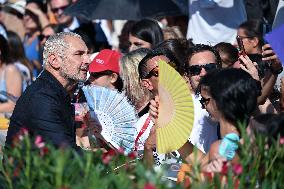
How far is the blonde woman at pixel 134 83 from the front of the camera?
748cm

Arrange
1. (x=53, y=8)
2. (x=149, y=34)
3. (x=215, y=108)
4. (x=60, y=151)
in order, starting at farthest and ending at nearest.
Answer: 1. (x=53, y=8)
2. (x=149, y=34)
3. (x=215, y=108)
4. (x=60, y=151)

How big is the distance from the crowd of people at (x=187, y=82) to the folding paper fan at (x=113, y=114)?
11 centimetres

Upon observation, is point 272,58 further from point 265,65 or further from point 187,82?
point 187,82

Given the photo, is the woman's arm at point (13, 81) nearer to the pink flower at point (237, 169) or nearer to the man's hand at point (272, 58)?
the man's hand at point (272, 58)

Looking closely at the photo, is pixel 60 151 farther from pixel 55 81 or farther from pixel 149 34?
pixel 149 34

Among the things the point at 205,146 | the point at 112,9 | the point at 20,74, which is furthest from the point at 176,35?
the point at 205,146

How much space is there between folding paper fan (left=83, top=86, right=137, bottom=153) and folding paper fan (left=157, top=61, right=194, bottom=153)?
84 cm

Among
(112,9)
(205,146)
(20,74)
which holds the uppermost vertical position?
(205,146)

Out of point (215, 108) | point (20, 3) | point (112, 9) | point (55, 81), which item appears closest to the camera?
point (215, 108)

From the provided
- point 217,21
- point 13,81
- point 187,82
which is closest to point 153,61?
point 187,82

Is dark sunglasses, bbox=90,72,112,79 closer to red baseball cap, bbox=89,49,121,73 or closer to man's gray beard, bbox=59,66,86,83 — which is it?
red baseball cap, bbox=89,49,121,73

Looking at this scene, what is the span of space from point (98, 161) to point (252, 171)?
0.85m

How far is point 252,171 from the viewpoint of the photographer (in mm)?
4879

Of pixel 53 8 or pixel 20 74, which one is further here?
pixel 53 8
